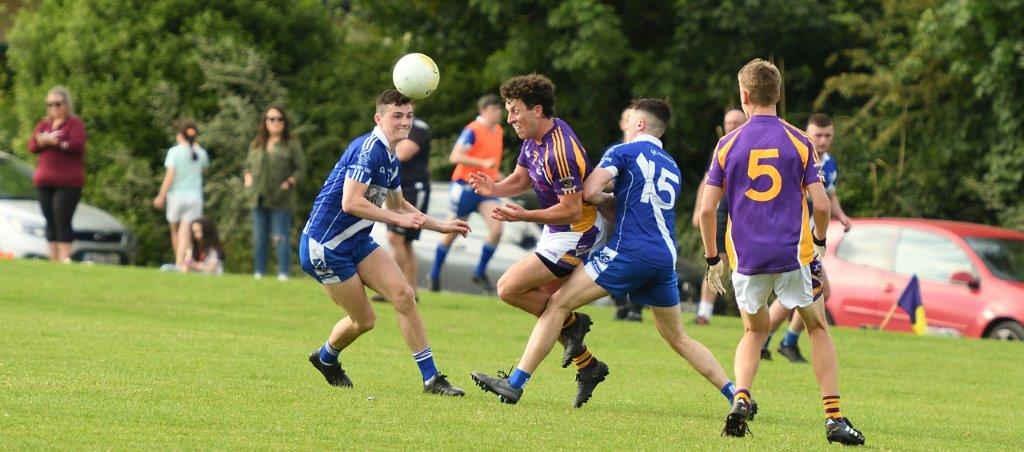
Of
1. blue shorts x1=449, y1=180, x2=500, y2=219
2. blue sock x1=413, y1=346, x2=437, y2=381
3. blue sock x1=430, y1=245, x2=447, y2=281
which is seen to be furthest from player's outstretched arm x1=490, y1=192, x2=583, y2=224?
blue sock x1=430, y1=245, x2=447, y2=281

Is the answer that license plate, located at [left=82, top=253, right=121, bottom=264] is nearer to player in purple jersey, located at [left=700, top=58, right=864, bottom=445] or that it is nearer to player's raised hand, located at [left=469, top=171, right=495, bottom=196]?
player's raised hand, located at [left=469, top=171, right=495, bottom=196]

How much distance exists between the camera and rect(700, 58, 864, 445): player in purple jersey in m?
8.54

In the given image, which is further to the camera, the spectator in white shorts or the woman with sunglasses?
the spectator in white shorts

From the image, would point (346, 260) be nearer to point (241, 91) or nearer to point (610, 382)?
point (610, 382)

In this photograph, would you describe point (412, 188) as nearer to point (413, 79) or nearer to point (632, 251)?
point (413, 79)

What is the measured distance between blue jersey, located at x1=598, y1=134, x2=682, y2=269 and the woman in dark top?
38.1 feet

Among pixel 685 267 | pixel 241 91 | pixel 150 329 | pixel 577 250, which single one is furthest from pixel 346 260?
pixel 241 91

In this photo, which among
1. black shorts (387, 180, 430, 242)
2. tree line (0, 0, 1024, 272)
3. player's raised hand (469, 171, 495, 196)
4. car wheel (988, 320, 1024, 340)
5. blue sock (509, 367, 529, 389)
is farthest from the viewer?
tree line (0, 0, 1024, 272)

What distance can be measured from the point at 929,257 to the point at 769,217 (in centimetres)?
1090

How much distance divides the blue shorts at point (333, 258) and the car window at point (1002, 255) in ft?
33.9

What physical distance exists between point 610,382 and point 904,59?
14.6 m

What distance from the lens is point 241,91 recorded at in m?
30.4

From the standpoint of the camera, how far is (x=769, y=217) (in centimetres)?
855

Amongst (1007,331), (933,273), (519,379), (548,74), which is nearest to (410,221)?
(519,379)
